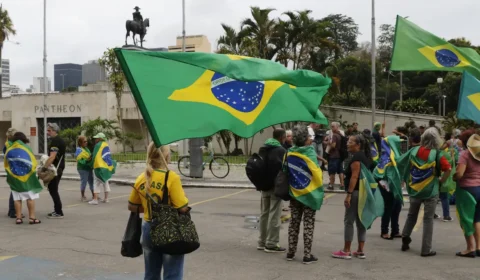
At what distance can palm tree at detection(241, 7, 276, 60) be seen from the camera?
30016 mm

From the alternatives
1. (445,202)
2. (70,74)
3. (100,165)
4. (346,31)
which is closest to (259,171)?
(445,202)

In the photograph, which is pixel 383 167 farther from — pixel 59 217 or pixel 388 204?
pixel 59 217

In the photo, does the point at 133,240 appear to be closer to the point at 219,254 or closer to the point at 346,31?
the point at 219,254

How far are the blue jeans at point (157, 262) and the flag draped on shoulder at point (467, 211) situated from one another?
459cm

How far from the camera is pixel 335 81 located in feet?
109

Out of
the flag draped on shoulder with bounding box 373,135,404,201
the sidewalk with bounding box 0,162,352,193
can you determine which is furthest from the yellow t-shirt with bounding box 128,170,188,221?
the sidewalk with bounding box 0,162,352,193

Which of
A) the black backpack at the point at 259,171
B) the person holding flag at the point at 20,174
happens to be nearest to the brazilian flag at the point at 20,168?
the person holding flag at the point at 20,174

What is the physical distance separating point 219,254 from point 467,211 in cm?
354

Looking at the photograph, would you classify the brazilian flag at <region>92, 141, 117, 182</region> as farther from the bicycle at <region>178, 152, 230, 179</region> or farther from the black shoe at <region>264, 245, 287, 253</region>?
the bicycle at <region>178, 152, 230, 179</region>

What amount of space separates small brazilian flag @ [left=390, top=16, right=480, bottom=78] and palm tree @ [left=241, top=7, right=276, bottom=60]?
862 inches

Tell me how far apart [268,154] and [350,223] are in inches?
59.5

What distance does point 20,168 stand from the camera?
9258 millimetres

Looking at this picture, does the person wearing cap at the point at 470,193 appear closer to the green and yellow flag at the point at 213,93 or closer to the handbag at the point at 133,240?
the green and yellow flag at the point at 213,93

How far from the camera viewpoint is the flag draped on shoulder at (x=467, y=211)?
7.11 metres
